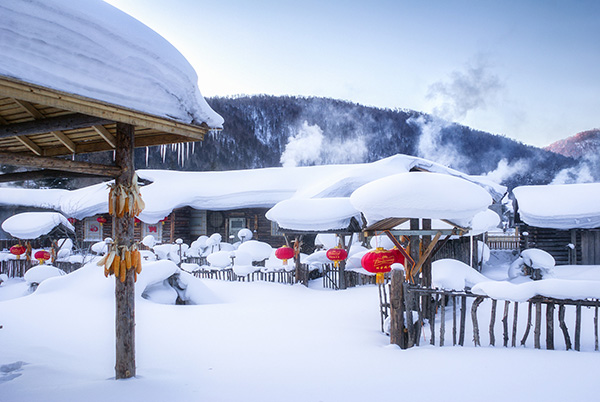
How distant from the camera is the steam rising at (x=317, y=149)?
231 feet

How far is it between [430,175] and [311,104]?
77.0 m

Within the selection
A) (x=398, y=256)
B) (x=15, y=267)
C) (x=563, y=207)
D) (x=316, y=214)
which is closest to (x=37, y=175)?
(x=398, y=256)

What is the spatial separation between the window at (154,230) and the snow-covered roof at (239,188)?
2.06 m

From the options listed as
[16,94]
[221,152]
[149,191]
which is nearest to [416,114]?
[221,152]

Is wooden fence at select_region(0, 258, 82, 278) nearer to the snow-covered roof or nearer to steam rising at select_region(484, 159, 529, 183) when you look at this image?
the snow-covered roof

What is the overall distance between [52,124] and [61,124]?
180mm

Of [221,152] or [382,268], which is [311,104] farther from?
[382,268]

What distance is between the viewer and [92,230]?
26.2 meters

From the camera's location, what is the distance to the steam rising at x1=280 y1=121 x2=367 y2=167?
7050 cm

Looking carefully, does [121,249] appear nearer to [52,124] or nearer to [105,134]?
[52,124]

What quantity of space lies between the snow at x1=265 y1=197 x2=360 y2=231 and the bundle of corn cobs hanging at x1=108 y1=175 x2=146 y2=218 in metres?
8.04

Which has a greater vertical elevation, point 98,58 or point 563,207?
point 98,58

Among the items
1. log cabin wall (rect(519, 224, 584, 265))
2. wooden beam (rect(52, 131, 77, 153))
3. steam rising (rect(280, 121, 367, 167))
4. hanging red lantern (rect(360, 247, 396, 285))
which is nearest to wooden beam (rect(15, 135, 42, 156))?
wooden beam (rect(52, 131, 77, 153))

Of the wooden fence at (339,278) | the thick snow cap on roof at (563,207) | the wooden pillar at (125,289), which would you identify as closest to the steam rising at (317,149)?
the thick snow cap on roof at (563,207)
